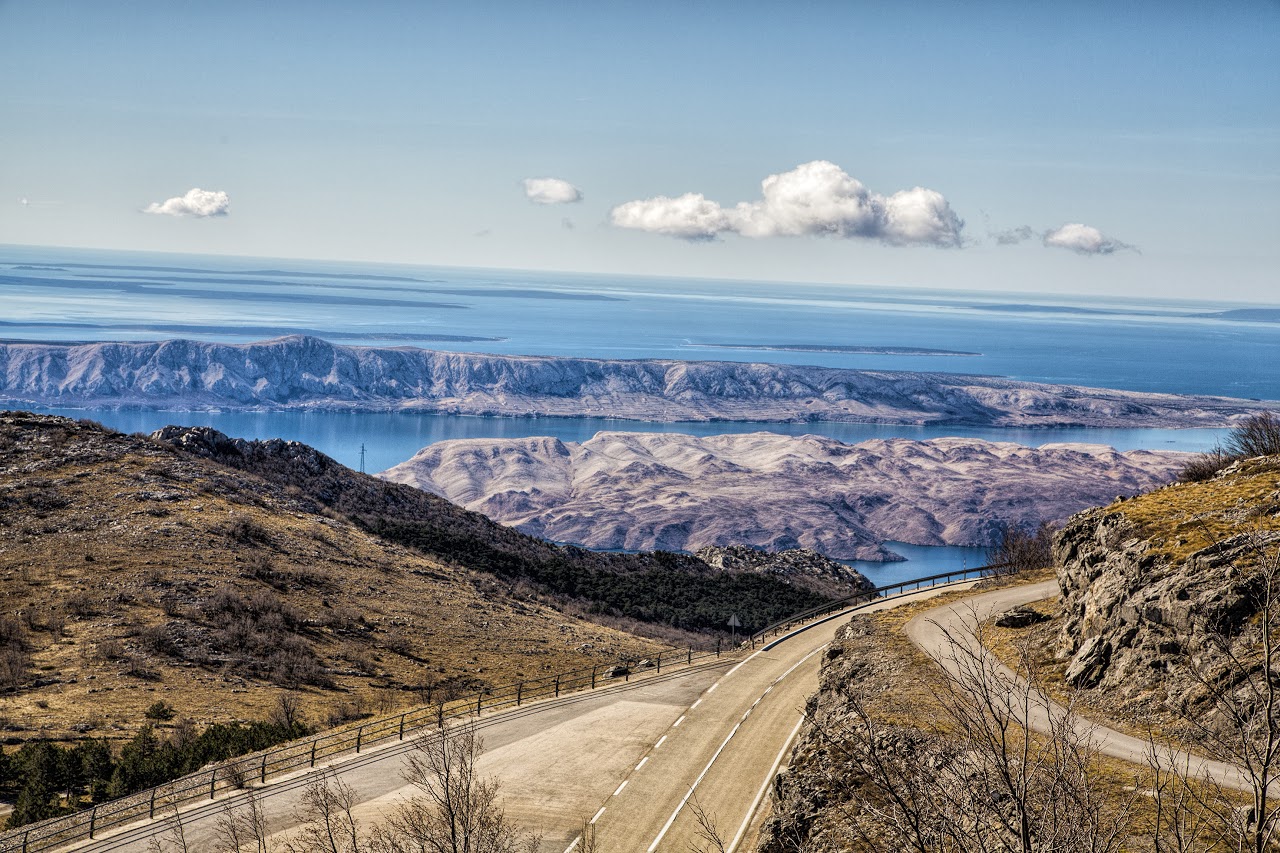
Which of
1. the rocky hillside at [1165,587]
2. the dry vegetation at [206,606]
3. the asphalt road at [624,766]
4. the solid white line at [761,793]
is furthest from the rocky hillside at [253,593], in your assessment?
the rocky hillside at [1165,587]

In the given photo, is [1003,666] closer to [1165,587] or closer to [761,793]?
[1165,587]

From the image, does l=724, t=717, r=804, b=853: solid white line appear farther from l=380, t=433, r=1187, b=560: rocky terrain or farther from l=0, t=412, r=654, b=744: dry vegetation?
l=380, t=433, r=1187, b=560: rocky terrain

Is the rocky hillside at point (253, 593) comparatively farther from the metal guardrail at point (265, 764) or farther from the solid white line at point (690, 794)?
the solid white line at point (690, 794)

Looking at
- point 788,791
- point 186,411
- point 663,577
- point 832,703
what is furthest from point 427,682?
point 186,411

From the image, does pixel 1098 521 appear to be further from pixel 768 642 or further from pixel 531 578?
pixel 531 578

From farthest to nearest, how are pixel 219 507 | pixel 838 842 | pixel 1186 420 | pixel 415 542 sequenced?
pixel 1186 420 → pixel 415 542 → pixel 219 507 → pixel 838 842

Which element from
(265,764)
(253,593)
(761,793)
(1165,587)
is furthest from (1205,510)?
(253,593)

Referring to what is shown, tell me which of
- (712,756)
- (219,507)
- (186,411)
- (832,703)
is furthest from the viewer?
(186,411)
